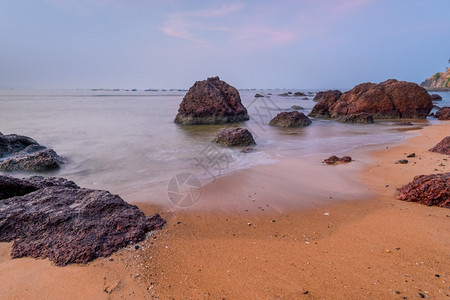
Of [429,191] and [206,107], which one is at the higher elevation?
[206,107]

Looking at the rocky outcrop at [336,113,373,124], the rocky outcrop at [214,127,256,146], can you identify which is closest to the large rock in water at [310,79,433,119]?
the rocky outcrop at [336,113,373,124]

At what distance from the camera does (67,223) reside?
288 cm

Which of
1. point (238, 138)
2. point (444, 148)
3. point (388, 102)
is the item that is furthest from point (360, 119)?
point (238, 138)

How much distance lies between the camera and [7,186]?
350 cm

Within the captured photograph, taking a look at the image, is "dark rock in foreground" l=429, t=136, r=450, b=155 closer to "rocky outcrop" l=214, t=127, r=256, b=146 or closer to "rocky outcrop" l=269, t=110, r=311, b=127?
"rocky outcrop" l=214, t=127, r=256, b=146

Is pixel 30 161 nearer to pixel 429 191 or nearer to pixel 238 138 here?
pixel 238 138

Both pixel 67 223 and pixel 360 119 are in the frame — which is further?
pixel 360 119

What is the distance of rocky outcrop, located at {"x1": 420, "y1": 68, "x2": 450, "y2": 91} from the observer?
264ft

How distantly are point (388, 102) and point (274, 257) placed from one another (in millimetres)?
19781

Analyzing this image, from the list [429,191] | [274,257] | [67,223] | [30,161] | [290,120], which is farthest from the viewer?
[290,120]

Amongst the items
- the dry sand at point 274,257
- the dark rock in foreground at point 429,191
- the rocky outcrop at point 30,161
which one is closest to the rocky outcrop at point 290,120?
the dry sand at point 274,257

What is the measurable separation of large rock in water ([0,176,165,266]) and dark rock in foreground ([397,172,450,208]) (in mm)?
3832

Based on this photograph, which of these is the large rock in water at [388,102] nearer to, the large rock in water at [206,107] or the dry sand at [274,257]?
the large rock in water at [206,107]

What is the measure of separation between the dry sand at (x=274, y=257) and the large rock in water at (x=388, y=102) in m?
16.5
